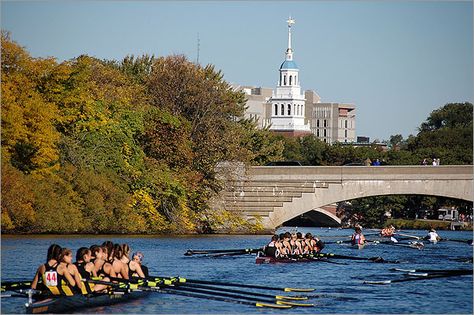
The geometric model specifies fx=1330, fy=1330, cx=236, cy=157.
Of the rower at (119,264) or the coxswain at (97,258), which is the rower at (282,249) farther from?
the coxswain at (97,258)

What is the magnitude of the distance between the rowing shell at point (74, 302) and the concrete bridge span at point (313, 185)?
41.4 metres

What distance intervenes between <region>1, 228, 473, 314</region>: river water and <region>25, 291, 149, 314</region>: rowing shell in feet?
0.80

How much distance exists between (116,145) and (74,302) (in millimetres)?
39872

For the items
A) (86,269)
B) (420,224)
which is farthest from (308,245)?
(420,224)

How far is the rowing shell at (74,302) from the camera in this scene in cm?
3444

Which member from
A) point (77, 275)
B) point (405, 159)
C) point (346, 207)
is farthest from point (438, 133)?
point (77, 275)

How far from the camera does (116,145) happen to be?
75.4 meters

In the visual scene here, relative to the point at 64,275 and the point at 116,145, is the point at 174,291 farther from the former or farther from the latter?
the point at 116,145

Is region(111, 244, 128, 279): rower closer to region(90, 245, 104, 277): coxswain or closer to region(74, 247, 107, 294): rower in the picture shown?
region(90, 245, 104, 277): coxswain

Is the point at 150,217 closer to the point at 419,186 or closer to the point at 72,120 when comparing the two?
the point at 72,120

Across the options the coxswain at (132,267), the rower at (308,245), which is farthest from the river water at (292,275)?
the rower at (308,245)

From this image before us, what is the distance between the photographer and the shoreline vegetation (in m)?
65.7

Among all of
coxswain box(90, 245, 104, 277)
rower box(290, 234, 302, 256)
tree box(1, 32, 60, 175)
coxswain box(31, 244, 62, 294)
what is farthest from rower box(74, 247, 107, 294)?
tree box(1, 32, 60, 175)

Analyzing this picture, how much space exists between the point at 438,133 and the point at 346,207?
701 inches
